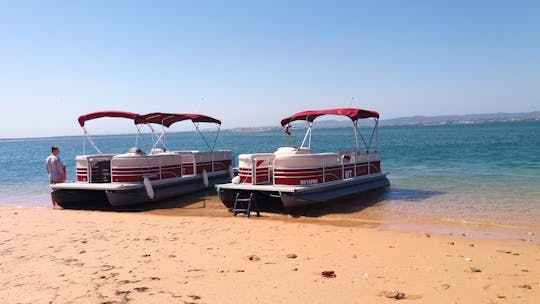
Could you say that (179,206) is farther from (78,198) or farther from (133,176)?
(78,198)

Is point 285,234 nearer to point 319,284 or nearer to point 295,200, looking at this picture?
point 295,200

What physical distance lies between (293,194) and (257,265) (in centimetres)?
485

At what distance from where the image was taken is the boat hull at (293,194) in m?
11.2

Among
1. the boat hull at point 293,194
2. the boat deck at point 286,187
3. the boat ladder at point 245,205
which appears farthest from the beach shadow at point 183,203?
the boat deck at point 286,187

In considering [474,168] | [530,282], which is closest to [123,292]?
[530,282]

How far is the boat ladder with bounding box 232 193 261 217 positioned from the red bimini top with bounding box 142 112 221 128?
5.18 meters

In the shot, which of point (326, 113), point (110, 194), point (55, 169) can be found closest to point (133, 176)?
point (110, 194)

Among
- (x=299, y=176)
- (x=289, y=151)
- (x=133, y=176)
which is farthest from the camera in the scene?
(x=133, y=176)

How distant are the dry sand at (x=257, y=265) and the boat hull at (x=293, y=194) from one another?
50.5 inches

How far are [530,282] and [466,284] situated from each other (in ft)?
2.76

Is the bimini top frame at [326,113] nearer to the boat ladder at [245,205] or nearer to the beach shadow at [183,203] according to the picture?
the boat ladder at [245,205]

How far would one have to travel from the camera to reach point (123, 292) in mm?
5281

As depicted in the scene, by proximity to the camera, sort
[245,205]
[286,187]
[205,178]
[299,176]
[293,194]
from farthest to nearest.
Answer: [205,178] → [245,205] → [299,176] → [286,187] → [293,194]

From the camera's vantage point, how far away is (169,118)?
53.5 ft
